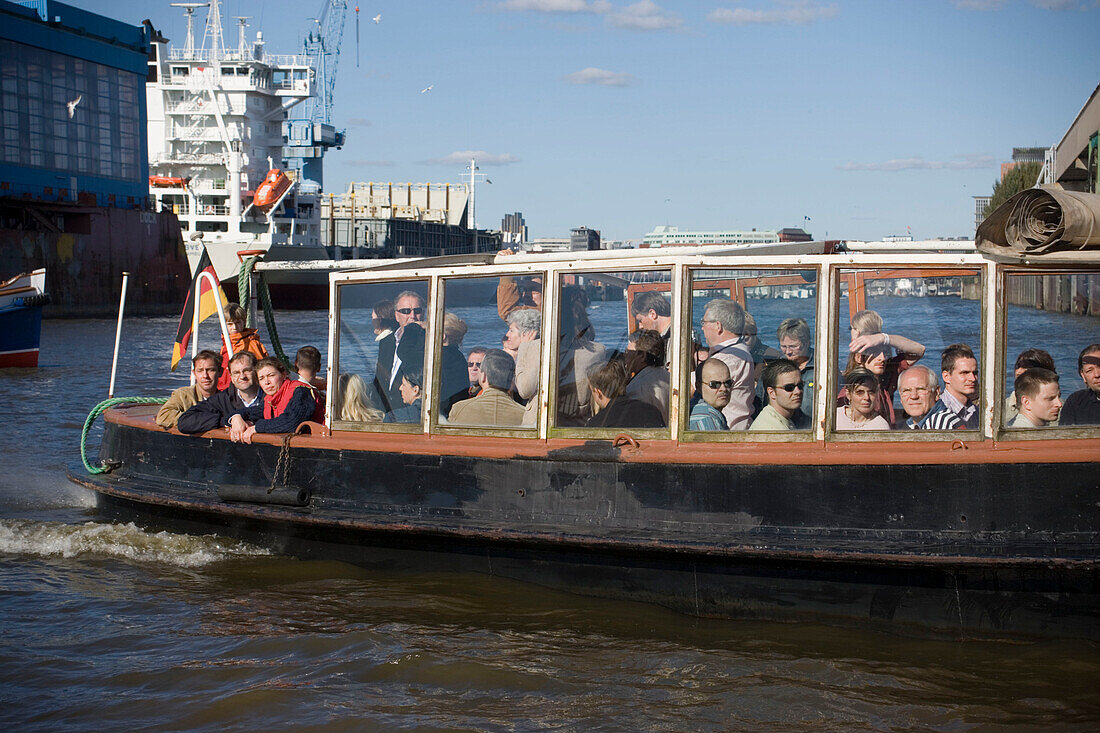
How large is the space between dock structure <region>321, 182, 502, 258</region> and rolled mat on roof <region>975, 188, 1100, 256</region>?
65819mm

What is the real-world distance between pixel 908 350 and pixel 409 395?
10.6ft

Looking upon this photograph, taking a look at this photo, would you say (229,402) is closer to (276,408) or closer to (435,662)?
(276,408)

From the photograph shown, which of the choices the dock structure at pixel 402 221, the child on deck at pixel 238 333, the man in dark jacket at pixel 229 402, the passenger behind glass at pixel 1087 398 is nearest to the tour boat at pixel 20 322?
the child on deck at pixel 238 333

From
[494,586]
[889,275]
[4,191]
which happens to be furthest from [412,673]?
[4,191]

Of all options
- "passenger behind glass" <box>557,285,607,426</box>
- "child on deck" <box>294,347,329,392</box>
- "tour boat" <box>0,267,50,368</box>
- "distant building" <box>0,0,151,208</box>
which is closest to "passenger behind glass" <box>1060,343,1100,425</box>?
"passenger behind glass" <box>557,285,607,426</box>

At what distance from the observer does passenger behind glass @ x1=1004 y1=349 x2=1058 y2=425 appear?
5.97 m

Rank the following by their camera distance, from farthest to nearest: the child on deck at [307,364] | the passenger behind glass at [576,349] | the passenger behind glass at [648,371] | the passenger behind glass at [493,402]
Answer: the child on deck at [307,364], the passenger behind glass at [493,402], the passenger behind glass at [576,349], the passenger behind glass at [648,371]

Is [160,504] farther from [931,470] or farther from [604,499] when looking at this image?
[931,470]

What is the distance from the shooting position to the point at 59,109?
52469 millimetres

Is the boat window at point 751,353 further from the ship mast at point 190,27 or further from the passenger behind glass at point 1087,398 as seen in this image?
the ship mast at point 190,27

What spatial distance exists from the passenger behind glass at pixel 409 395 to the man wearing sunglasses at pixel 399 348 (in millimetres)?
26

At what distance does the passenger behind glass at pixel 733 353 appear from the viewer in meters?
6.42

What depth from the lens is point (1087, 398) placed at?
19.5 feet

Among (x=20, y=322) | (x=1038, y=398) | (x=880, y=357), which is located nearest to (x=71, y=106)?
(x=20, y=322)
